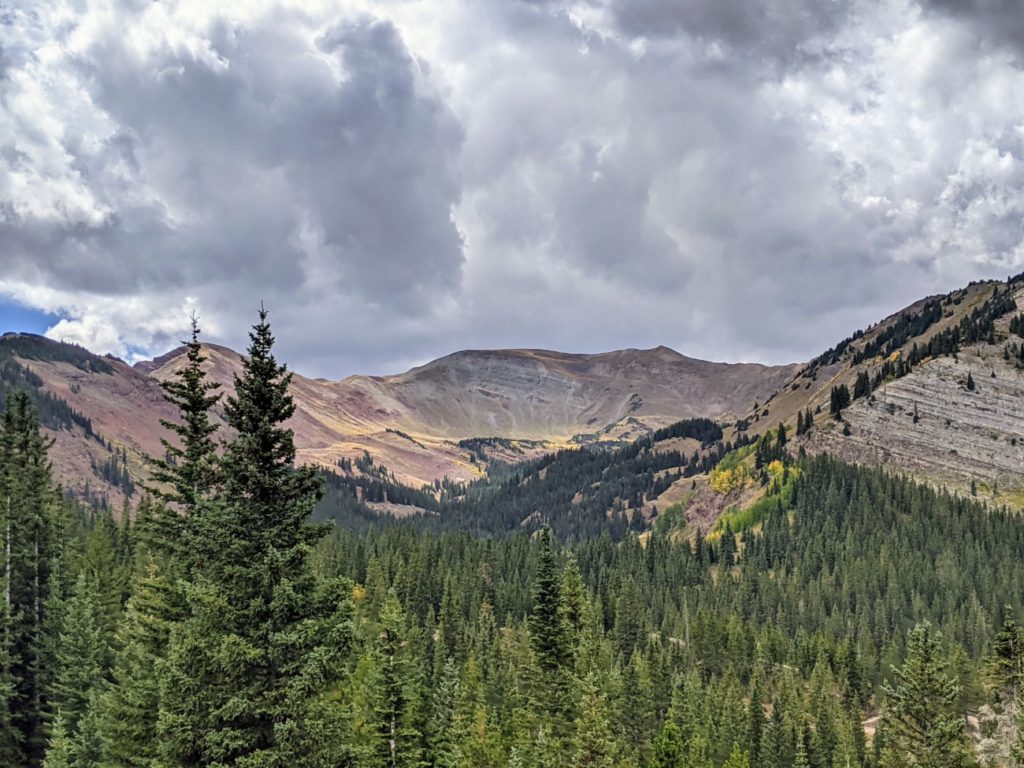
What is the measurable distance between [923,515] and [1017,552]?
76.6 ft

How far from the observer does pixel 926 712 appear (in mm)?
45406

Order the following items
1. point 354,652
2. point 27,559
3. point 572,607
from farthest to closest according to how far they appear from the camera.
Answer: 1. point 27,559
2. point 572,607
3. point 354,652

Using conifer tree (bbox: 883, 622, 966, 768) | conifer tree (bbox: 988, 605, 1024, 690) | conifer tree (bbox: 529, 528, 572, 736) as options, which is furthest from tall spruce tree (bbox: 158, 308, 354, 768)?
conifer tree (bbox: 988, 605, 1024, 690)

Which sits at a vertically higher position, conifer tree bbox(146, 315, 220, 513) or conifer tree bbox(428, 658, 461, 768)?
conifer tree bbox(146, 315, 220, 513)

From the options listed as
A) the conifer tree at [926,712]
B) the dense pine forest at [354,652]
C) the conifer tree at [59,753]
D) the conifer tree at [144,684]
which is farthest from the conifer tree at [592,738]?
the conifer tree at [59,753]

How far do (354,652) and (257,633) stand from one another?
3120 millimetres

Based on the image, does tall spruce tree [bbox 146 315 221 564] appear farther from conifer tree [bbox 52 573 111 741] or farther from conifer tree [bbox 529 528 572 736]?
conifer tree [bbox 52 573 111 741]

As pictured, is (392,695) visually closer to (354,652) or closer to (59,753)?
(354,652)

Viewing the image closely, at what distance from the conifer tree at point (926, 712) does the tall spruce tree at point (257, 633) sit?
3958 cm

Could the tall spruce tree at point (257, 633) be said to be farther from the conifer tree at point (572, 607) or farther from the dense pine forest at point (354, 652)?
the conifer tree at point (572, 607)

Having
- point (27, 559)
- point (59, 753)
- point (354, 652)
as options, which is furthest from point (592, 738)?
point (27, 559)

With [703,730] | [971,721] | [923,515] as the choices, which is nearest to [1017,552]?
[923,515]

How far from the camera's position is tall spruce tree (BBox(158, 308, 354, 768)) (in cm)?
1944

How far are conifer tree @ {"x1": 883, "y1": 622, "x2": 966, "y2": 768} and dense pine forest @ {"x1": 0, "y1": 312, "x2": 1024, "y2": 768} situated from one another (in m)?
0.17
